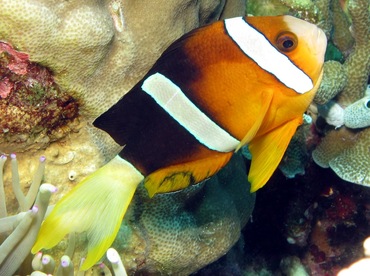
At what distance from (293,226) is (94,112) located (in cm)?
210

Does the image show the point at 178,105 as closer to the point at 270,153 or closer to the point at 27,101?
the point at 270,153

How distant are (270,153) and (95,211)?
0.75m

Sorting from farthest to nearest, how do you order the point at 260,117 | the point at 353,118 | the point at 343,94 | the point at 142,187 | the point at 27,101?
1. the point at 343,94
2. the point at 353,118
3. the point at 142,187
4. the point at 27,101
5. the point at 260,117

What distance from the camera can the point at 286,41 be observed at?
5.45 ft

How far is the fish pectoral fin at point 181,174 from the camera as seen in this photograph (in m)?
1.76

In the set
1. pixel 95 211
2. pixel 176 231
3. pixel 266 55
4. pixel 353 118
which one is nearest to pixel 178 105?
pixel 266 55

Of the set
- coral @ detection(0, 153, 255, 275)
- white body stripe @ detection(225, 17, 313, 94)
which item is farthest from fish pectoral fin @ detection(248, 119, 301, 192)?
coral @ detection(0, 153, 255, 275)

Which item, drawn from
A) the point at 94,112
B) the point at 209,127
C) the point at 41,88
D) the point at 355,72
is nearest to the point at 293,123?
the point at 209,127

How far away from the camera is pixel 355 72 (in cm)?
311

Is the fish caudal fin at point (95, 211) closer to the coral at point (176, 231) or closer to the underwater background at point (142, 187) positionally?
the underwater background at point (142, 187)

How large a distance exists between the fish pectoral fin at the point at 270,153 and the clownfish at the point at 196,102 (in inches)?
4.6

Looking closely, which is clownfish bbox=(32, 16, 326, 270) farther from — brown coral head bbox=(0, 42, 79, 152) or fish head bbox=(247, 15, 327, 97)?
brown coral head bbox=(0, 42, 79, 152)

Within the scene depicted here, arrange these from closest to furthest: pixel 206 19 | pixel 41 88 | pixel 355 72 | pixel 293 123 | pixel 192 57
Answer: pixel 192 57
pixel 293 123
pixel 41 88
pixel 206 19
pixel 355 72

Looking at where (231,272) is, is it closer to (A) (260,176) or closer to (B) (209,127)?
(A) (260,176)
